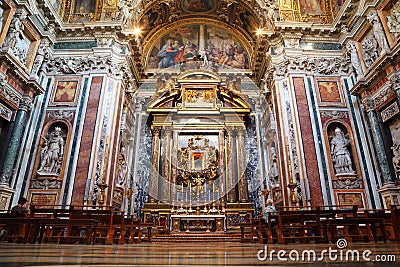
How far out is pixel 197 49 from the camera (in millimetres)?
13711

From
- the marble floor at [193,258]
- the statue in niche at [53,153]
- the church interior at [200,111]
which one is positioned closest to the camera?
the marble floor at [193,258]

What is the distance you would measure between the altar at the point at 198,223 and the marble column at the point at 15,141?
5.28 meters

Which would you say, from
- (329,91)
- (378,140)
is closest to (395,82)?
(378,140)

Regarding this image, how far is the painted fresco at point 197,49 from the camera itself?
13539mm

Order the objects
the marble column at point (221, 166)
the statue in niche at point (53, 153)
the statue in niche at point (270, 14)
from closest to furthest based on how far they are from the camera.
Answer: the statue in niche at point (53, 153)
the statue in niche at point (270, 14)
the marble column at point (221, 166)

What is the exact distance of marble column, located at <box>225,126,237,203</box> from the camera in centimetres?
1116

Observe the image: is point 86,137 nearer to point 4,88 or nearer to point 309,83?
point 4,88

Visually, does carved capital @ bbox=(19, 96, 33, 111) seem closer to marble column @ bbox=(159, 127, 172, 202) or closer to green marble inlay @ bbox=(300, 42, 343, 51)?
marble column @ bbox=(159, 127, 172, 202)

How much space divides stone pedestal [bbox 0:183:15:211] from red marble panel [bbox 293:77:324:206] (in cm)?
808

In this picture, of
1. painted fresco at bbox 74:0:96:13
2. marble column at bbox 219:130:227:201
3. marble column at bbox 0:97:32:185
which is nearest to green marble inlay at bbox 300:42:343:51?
marble column at bbox 219:130:227:201

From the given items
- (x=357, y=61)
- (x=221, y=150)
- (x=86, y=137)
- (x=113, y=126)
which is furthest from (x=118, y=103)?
(x=357, y=61)

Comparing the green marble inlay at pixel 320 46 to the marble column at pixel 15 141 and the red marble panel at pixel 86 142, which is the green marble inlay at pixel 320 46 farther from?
the marble column at pixel 15 141

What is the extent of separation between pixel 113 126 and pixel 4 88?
2.98 meters

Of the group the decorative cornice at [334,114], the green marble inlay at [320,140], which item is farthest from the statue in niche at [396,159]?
the decorative cornice at [334,114]
